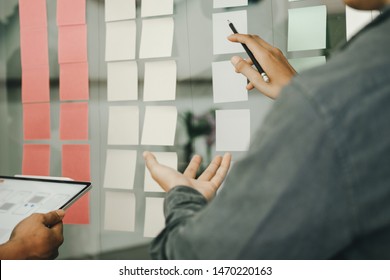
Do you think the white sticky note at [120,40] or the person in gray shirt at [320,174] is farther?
the white sticky note at [120,40]

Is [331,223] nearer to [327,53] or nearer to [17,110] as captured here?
[327,53]

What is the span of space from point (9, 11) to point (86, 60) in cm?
36

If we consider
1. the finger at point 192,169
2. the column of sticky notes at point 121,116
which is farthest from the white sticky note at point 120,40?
the finger at point 192,169

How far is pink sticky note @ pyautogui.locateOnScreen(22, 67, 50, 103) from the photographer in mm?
1082

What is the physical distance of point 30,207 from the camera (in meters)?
0.75

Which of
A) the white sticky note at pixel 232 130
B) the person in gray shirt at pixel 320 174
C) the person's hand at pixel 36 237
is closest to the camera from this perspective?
the person in gray shirt at pixel 320 174

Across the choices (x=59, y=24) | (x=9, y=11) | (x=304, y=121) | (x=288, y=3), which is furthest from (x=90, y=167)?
(x=304, y=121)

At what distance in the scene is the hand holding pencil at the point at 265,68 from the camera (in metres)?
0.69

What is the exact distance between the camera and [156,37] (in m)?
0.97

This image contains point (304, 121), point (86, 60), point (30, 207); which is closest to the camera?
point (304, 121)

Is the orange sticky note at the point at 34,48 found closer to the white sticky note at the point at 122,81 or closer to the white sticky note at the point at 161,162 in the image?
the white sticky note at the point at 122,81

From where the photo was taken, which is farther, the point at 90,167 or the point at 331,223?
the point at 90,167

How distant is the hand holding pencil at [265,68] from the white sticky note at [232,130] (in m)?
0.20

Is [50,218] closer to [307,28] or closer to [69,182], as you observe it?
[69,182]
